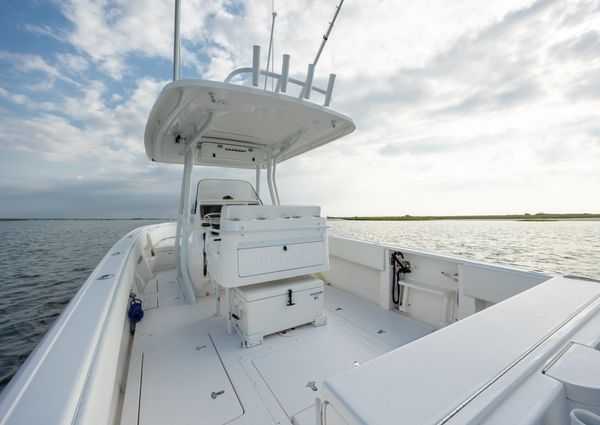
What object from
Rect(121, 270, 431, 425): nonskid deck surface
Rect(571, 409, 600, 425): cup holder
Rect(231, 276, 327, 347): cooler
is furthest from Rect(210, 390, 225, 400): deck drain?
Rect(571, 409, 600, 425): cup holder

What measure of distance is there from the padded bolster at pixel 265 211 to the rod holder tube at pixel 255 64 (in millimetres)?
929

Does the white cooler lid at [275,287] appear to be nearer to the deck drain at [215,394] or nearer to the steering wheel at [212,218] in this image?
the deck drain at [215,394]

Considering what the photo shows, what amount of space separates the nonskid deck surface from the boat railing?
6.11ft

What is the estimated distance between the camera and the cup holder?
458mm

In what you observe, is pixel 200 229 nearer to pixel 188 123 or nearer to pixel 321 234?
pixel 188 123

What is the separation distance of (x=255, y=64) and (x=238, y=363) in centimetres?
213

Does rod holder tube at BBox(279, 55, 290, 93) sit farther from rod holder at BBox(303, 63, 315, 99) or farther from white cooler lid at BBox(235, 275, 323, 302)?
white cooler lid at BBox(235, 275, 323, 302)

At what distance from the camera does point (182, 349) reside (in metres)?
1.98

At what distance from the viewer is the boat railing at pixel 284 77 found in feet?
5.80

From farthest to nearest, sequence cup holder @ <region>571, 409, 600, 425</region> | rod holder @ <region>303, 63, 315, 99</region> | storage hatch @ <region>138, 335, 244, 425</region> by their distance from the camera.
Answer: rod holder @ <region>303, 63, 315, 99</region>, storage hatch @ <region>138, 335, 244, 425</region>, cup holder @ <region>571, 409, 600, 425</region>

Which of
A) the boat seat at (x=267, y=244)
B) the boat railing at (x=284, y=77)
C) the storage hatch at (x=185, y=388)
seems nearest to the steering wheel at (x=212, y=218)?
the boat seat at (x=267, y=244)

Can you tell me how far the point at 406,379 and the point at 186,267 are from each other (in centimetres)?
299

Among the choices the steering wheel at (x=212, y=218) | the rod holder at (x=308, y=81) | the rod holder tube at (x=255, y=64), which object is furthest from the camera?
the steering wheel at (x=212, y=218)

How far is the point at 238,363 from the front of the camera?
1.79 metres
